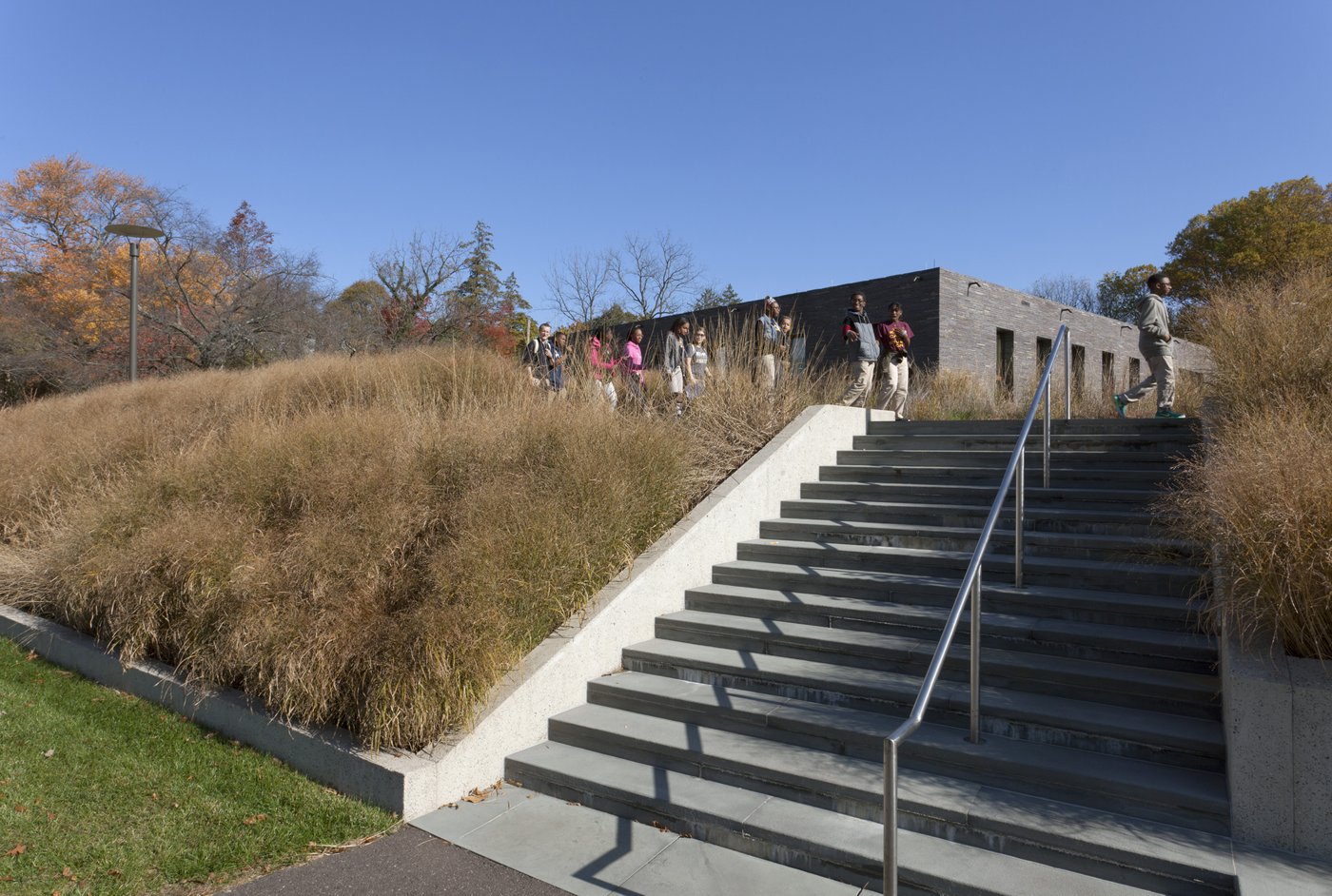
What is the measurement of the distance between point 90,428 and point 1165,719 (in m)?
11.8

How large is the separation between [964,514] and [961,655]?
1980 millimetres

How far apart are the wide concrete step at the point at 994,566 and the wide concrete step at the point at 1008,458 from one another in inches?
51.6

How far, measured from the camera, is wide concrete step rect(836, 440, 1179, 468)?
6.85 m

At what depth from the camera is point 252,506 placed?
6395mm

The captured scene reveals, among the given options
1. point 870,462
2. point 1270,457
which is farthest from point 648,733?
point 870,462

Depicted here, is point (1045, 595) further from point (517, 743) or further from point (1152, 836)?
point (517, 743)

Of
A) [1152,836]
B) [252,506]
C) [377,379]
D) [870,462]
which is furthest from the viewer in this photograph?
[377,379]

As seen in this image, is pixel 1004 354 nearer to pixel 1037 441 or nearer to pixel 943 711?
pixel 1037 441

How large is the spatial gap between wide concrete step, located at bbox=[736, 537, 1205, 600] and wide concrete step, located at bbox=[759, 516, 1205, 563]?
7cm

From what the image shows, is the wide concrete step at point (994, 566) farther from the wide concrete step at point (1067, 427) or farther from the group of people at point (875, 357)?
the group of people at point (875, 357)

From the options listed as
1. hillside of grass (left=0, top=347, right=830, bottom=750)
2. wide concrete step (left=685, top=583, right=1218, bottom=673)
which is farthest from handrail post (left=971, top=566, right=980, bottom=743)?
hillside of grass (left=0, top=347, right=830, bottom=750)

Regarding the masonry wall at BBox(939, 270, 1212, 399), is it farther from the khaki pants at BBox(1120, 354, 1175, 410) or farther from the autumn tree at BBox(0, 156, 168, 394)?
the autumn tree at BBox(0, 156, 168, 394)

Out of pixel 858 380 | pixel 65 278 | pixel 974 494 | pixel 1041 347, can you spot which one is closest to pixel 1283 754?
pixel 974 494

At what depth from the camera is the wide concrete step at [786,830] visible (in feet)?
10.7
